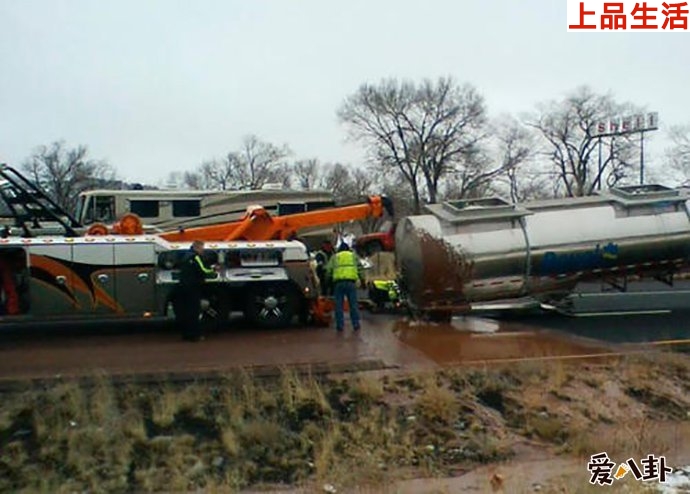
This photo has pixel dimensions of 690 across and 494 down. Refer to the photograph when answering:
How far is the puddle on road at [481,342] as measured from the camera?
11.2 meters

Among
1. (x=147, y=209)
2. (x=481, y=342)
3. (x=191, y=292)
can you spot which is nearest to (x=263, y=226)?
(x=191, y=292)

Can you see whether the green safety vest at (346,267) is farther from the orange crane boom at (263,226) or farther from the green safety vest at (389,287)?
the green safety vest at (389,287)

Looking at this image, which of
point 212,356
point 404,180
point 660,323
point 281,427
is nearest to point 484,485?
→ point 281,427

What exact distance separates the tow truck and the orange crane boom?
3 cm

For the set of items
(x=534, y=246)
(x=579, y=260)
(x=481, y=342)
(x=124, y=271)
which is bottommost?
(x=481, y=342)

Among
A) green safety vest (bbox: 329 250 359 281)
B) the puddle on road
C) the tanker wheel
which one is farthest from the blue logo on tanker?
the tanker wheel

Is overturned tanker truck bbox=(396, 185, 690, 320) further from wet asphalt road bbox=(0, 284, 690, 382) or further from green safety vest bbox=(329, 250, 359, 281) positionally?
green safety vest bbox=(329, 250, 359, 281)

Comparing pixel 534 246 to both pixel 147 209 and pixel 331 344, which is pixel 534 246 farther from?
pixel 147 209

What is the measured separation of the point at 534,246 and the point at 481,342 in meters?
2.81

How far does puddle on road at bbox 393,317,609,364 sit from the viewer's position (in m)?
11.2

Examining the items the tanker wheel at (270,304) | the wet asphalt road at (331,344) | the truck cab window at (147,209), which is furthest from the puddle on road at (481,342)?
the truck cab window at (147,209)

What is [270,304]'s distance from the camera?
43.5 ft

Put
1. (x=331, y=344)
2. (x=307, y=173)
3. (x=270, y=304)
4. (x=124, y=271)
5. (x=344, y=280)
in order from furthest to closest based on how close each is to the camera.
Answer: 1. (x=307, y=173)
2. (x=270, y=304)
3. (x=344, y=280)
4. (x=124, y=271)
5. (x=331, y=344)

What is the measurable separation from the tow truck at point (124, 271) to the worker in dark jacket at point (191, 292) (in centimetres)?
35
